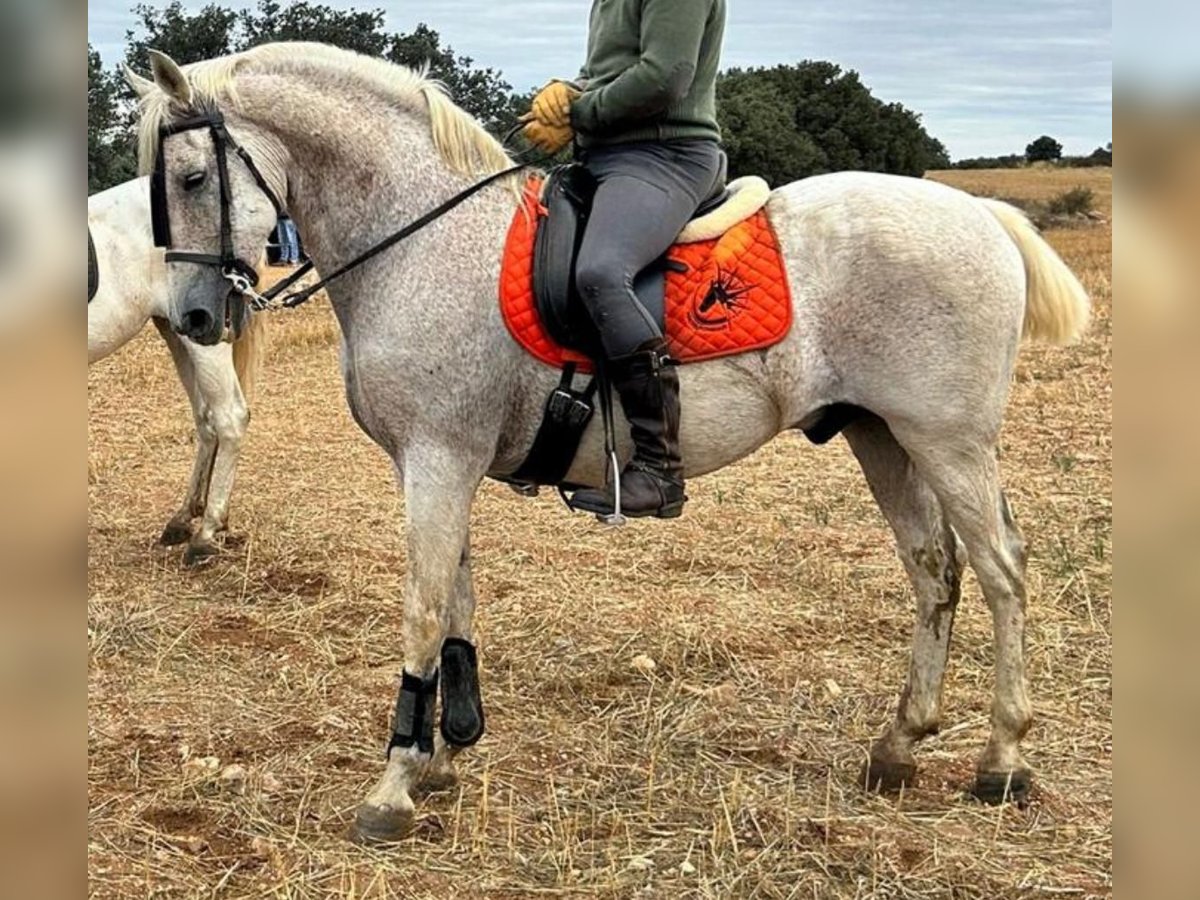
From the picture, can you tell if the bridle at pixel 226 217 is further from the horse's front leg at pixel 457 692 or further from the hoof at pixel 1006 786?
the hoof at pixel 1006 786

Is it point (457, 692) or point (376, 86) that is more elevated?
point (376, 86)

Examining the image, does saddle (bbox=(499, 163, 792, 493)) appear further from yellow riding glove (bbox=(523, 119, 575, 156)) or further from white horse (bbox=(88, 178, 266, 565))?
white horse (bbox=(88, 178, 266, 565))

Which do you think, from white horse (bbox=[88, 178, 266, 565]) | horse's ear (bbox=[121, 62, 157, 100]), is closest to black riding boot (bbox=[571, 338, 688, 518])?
horse's ear (bbox=[121, 62, 157, 100])

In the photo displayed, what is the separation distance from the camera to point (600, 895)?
3275 millimetres

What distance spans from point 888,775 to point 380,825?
5.95 ft

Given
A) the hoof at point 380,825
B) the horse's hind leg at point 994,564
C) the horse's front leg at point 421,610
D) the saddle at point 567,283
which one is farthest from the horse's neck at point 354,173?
the horse's hind leg at point 994,564

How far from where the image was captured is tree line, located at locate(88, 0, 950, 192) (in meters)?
28.0

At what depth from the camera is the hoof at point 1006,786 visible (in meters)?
3.79

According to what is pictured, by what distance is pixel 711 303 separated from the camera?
11.9 ft

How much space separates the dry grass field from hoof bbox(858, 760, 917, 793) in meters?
0.07

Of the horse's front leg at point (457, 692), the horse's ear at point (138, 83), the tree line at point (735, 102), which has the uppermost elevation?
the tree line at point (735, 102)

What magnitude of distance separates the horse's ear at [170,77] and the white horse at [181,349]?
138 inches

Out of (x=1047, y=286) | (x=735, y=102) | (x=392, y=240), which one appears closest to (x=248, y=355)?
(x=392, y=240)

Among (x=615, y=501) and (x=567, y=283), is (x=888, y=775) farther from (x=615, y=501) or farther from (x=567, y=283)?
(x=567, y=283)
